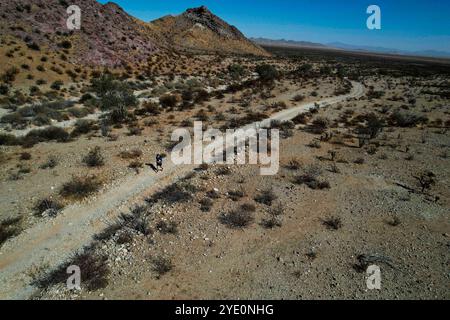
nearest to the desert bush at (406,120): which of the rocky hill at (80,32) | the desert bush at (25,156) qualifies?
the desert bush at (25,156)

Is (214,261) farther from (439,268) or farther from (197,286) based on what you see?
(439,268)

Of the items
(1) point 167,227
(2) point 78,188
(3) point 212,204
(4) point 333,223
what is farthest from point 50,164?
(4) point 333,223

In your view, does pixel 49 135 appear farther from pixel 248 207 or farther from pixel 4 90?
pixel 248 207

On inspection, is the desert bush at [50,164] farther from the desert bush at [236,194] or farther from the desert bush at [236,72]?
the desert bush at [236,72]

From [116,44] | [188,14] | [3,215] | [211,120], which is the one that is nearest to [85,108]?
[211,120]

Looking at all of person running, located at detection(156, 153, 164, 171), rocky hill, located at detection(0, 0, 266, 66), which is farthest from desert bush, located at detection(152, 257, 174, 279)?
rocky hill, located at detection(0, 0, 266, 66)
